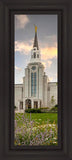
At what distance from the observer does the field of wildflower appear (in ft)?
3.52

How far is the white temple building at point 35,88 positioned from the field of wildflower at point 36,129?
0.08 meters

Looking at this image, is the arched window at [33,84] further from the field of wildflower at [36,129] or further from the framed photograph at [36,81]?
the field of wildflower at [36,129]

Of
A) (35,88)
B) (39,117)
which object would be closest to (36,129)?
(39,117)

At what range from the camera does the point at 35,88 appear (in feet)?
3.61

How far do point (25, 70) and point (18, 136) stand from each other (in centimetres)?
48

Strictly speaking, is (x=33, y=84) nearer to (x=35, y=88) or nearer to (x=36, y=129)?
(x=35, y=88)

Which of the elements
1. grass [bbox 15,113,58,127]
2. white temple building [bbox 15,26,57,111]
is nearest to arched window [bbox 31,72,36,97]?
white temple building [bbox 15,26,57,111]

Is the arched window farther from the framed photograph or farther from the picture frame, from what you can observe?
the picture frame
